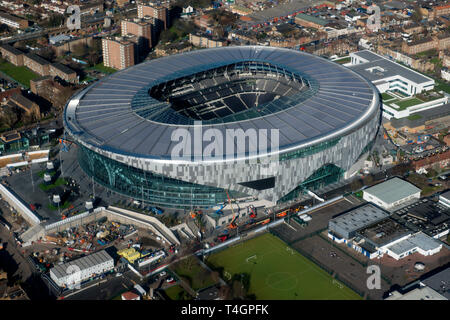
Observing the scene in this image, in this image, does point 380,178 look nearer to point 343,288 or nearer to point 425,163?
point 425,163

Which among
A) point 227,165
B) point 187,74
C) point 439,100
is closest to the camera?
point 227,165

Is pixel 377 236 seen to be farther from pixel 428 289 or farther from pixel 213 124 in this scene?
pixel 213 124

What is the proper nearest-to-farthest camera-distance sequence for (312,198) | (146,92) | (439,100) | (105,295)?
(105,295), (312,198), (146,92), (439,100)

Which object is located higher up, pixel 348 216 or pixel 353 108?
pixel 353 108

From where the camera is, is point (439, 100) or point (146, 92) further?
point (439, 100)

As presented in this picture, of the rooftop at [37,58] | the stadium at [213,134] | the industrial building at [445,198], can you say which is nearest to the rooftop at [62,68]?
the rooftop at [37,58]

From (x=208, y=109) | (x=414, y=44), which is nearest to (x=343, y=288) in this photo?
(x=208, y=109)

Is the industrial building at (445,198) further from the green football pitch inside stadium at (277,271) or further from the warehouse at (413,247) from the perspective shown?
the green football pitch inside stadium at (277,271)
